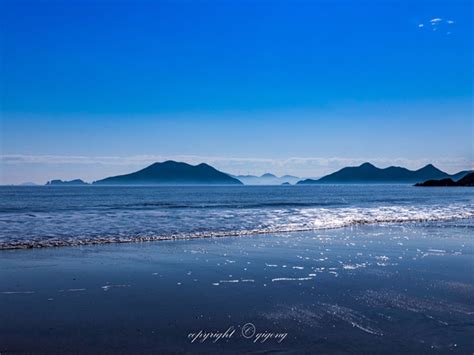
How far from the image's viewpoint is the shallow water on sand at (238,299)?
21.5ft

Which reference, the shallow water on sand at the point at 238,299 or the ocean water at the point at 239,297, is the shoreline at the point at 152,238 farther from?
the shallow water on sand at the point at 238,299

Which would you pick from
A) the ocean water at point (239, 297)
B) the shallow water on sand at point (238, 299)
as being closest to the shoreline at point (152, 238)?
the ocean water at point (239, 297)

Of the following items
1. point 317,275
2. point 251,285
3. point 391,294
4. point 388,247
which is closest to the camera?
point 391,294

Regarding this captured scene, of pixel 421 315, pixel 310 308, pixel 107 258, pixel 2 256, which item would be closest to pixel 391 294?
pixel 421 315

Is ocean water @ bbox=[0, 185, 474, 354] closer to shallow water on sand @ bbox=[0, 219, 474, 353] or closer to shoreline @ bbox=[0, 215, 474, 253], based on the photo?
shallow water on sand @ bbox=[0, 219, 474, 353]

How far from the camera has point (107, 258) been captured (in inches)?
579

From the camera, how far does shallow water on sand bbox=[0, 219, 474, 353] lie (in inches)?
258

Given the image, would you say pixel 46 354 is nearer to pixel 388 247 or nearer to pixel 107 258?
pixel 107 258

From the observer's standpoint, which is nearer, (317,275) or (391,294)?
(391,294)

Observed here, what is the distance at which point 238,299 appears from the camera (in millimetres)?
9195

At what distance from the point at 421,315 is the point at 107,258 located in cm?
1064

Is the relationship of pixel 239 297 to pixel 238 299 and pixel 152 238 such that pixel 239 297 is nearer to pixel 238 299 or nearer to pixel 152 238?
pixel 238 299

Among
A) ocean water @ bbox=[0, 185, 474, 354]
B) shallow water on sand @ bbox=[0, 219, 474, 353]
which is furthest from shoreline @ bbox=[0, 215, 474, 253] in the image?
shallow water on sand @ bbox=[0, 219, 474, 353]

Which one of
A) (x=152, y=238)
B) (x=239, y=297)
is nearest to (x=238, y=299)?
(x=239, y=297)
